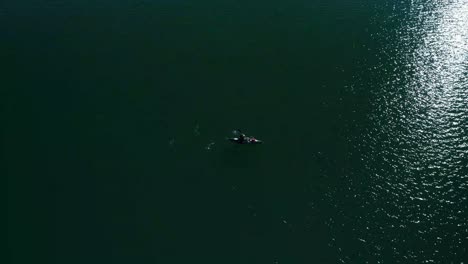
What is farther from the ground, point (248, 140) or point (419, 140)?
point (419, 140)

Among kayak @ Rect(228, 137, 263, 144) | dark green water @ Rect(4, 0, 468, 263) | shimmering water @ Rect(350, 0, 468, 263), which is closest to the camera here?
shimmering water @ Rect(350, 0, 468, 263)

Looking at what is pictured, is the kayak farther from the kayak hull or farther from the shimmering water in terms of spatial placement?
the shimmering water

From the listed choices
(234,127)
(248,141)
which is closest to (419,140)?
(248,141)

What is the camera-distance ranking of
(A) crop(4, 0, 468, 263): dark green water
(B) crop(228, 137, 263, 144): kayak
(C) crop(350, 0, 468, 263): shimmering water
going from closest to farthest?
(C) crop(350, 0, 468, 263): shimmering water → (A) crop(4, 0, 468, 263): dark green water → (B) crop(228, 137, 263, 144): kayak

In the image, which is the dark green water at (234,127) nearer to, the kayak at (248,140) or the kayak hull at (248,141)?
the kayak hull at (248,141)

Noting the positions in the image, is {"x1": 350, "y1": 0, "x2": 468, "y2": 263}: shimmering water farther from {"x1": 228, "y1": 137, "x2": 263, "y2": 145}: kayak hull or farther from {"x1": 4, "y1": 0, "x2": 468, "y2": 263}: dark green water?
{"x1": 228, "y1": 137, "x2": 263, "y2": 145}: kayak hull

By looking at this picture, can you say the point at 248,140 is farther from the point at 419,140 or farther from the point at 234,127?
the point at 419,140

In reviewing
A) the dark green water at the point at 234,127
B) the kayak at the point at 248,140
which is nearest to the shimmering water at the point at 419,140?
the dark green water at the point at 234,127

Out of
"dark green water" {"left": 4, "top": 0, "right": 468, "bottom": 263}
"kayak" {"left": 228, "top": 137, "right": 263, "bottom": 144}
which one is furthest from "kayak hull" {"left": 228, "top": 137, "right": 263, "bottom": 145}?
"dark green water" {"left": 4, "top": 0, "right": 468, "bottom": 263}

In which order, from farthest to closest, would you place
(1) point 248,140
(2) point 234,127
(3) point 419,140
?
(2) point 234,127 → (3) point 419,140 → (1) point 248,140

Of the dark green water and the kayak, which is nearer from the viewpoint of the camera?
the dark green water
